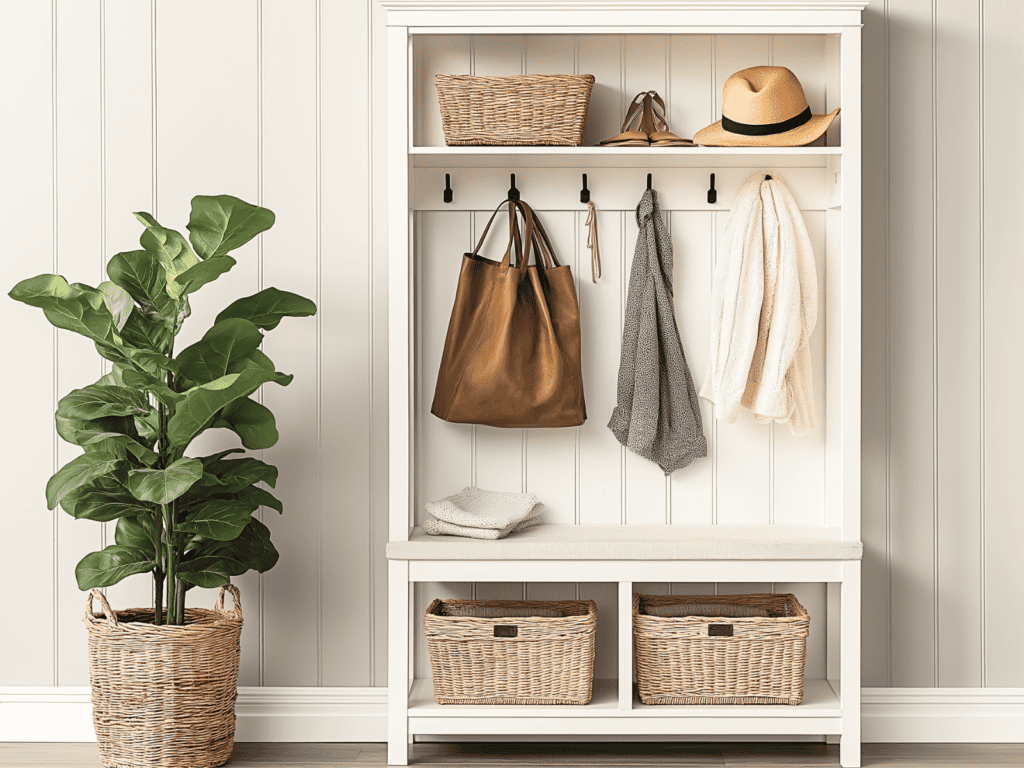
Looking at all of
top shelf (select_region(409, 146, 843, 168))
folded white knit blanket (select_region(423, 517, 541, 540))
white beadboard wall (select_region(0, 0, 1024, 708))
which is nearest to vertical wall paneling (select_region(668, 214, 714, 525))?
white beadboard wall (select_region(0, 0, 1024, 708))

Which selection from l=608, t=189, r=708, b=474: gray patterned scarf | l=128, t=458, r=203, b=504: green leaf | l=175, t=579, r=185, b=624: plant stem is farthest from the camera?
l=608, t=189, r=708, b=474: gray patterned scarf

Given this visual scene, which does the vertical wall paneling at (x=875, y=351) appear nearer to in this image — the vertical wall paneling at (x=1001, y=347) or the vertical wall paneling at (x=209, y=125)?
the vertical wall paneling at (x=1001, y=347)

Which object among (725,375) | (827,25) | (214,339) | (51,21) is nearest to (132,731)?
(214,339)

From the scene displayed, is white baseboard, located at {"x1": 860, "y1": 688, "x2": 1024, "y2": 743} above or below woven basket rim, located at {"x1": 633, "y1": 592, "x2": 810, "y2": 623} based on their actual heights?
below

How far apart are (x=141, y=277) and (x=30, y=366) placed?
64 cm

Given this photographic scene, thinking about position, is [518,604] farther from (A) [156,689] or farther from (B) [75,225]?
(B) [75,225]

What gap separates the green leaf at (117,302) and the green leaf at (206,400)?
0.76 feet

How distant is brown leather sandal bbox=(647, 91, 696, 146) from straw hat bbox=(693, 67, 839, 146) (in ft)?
0.22

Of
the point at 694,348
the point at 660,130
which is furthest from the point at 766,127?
the point at 694,348

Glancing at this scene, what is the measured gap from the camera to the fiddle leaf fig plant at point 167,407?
6.63ft

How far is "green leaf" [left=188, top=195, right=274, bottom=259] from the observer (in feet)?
6.67

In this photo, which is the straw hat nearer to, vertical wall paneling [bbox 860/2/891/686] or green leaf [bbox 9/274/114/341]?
vertical wall paneling [bbox 860/2/891/686]

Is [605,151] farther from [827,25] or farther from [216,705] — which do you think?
[216,705]

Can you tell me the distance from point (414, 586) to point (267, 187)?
1.12 m
